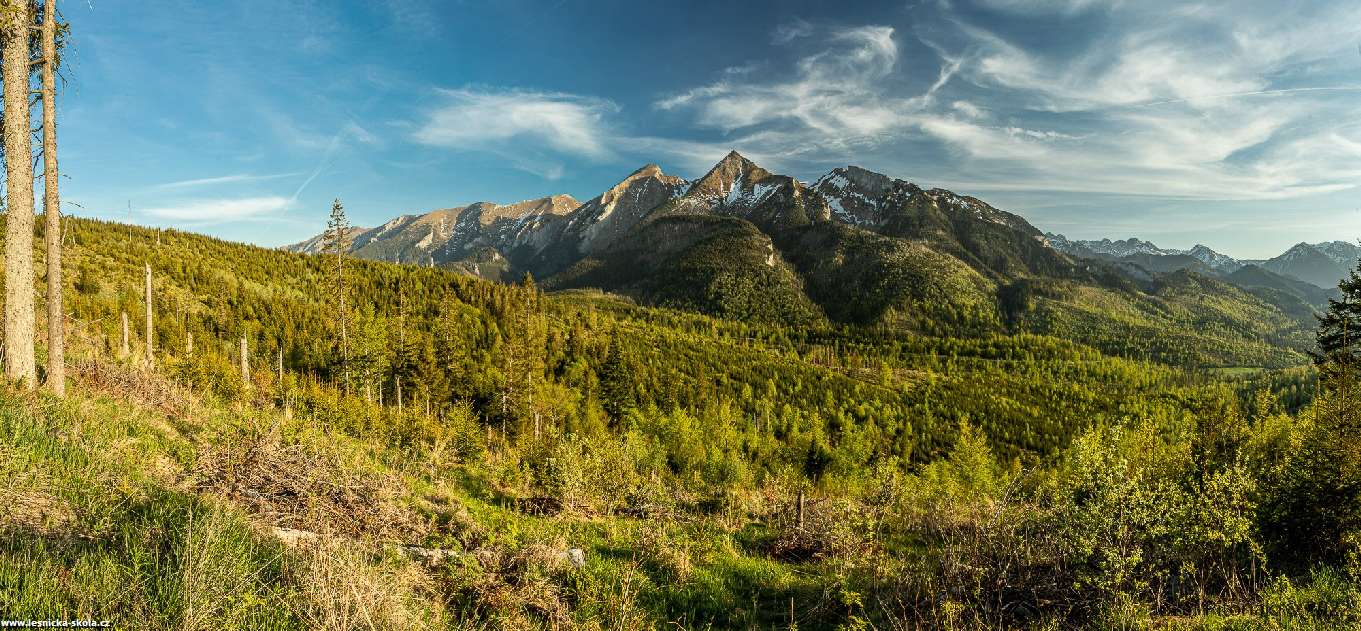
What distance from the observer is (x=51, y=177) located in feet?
46.3

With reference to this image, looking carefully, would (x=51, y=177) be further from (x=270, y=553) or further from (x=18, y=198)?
(x=270, y=553)

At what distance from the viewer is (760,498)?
18.3 m

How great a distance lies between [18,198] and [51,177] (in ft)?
7.27

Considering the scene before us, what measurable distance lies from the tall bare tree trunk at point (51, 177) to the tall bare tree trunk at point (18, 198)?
1.80 feet

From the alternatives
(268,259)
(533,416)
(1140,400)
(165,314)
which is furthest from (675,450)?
(1140,400)

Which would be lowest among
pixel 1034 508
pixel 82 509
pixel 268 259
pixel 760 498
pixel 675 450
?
pixel 675 450

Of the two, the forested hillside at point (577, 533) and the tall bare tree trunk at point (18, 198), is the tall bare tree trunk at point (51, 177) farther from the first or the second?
the forested hillside at point (577, 533)

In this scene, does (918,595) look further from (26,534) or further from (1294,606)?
(26,534)

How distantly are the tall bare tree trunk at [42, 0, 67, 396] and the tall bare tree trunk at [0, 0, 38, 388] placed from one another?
55 cm

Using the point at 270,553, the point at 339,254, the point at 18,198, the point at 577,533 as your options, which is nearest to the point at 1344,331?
the point at 577,533

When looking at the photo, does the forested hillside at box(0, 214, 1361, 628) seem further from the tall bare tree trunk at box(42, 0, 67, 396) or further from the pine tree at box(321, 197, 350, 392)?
the pine tree at box(321, 197, 350, 392)

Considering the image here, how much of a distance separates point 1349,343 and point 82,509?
1834 inches

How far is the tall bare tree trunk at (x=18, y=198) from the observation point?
1223 centimetres

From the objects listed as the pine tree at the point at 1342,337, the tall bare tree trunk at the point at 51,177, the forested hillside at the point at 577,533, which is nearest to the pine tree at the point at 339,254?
the forested hillside at the point at 577,533
